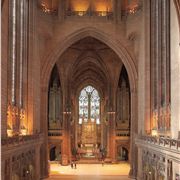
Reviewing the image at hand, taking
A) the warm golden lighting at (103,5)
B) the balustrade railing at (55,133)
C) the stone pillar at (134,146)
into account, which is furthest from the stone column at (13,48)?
the balustrade railing at (55,133)

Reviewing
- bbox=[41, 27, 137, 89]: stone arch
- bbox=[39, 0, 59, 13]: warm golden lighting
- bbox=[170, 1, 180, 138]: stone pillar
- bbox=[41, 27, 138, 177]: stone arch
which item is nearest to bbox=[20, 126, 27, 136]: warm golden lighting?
bbox=[41, 27, 138, 177]: stone arch

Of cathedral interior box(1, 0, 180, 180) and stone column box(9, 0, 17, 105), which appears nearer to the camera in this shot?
cathedral interior box(1, 0, 180, 180)

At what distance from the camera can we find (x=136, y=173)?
109 ft

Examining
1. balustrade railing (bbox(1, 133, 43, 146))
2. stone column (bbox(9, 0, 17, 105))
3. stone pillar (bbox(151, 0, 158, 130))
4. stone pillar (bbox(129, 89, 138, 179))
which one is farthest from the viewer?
stone pillar (bbox(129, 89, 138, 179))

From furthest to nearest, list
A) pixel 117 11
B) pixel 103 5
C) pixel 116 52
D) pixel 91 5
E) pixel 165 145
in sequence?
pixel 103 5 → pixel 91 5 → pixel 117 11 → pixel 116 52 → pixel 165 145

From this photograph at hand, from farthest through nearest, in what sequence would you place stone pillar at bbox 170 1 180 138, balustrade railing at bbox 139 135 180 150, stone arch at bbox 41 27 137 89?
stone arch at bbox 41 27 137 89 < stone pillar at bbox 170 1 180 138 < balustrade railing at bbox 139 135 180 150

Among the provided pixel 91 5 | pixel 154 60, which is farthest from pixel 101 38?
pixel 154 60

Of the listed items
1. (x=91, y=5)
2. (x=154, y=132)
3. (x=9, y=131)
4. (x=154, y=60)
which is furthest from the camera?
(x=91, y=5)

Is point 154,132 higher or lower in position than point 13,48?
lower

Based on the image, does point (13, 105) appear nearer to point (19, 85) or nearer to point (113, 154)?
point (19, 85)

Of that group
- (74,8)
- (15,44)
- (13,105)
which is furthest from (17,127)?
(74,8)

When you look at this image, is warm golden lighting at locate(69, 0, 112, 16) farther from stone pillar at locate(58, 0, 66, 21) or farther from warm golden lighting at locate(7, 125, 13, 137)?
warm golden lighting at locate(7, 125, 13, 137)

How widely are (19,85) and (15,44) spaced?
9.89 ft

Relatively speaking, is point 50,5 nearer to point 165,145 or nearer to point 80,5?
point 80,5
